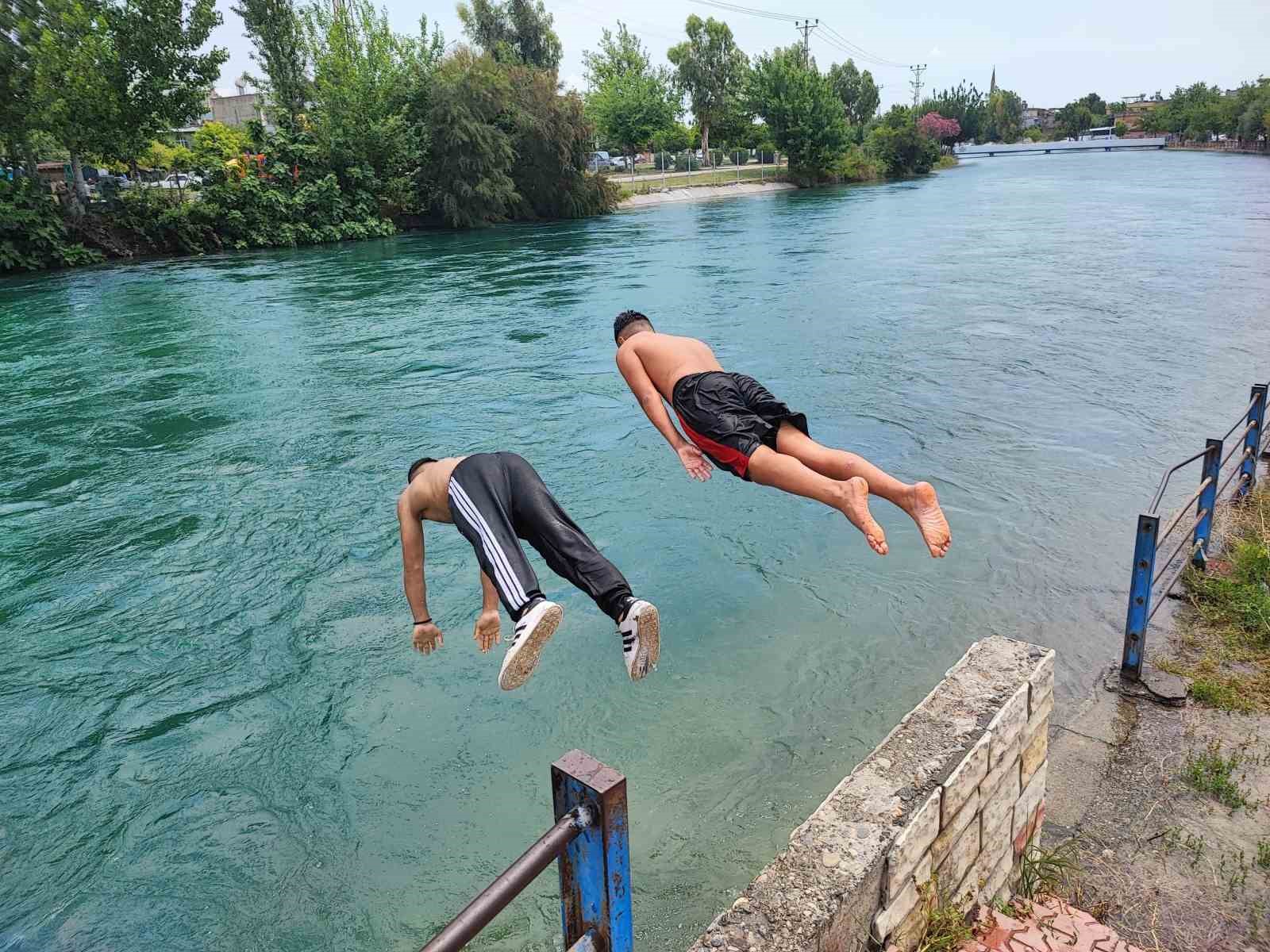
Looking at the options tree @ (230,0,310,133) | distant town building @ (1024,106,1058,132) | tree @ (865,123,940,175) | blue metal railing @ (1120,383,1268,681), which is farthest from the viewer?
distant town building @ (1024,106,1058,132)

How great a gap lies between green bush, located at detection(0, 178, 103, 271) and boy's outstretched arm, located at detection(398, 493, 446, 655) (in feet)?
94.0

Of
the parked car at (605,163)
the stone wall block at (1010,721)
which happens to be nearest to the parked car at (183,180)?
the parked car at (605,163)

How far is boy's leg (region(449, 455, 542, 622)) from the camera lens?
362 cm

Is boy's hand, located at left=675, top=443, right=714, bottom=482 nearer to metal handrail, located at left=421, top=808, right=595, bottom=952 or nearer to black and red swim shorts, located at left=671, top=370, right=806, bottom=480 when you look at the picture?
black and red swim shorts, located at left=671, top=370, right=806, bottom=480

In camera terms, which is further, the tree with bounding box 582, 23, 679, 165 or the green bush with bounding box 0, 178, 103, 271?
the tree with bounding box 582, 23, 679, 165

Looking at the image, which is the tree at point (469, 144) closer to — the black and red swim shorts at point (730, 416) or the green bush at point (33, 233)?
the green bush at point (33, 233)

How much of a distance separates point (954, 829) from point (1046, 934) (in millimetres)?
643

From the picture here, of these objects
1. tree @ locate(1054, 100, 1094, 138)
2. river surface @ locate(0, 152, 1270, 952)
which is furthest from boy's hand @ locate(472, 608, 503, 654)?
tree @ locate(1054, 100, 1094, 138)

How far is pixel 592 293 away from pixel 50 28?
20.1 meters

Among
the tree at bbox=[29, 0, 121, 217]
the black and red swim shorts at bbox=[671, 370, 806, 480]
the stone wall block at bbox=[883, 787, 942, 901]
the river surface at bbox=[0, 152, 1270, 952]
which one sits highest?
the tree at bbox=[29, 0, 121, 217]

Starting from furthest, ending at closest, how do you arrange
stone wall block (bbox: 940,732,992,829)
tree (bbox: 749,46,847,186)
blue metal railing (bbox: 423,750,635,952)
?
tree (bbox: 749,46,847,186) < stone wall block (bbox: 940,732,992,829) < blue metal railing (bbox: 423,750,635,952)

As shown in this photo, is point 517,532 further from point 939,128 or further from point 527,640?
point 939,128

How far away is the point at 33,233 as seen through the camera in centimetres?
2728

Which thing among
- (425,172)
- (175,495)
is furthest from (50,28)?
(175,495)
